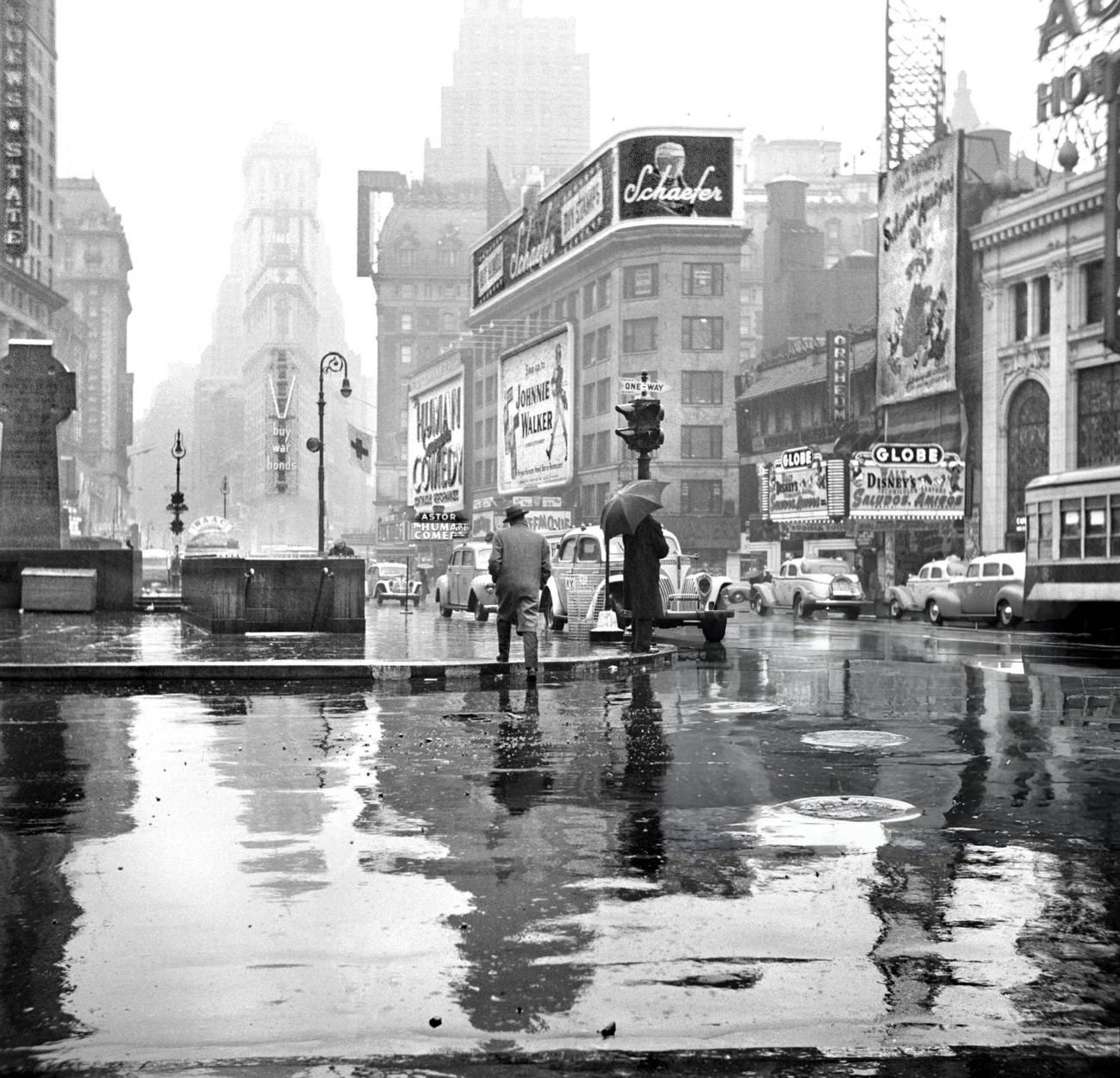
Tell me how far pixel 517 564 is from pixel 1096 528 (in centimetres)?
1582

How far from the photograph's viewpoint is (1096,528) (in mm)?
27906

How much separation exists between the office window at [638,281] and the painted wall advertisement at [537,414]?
444cm

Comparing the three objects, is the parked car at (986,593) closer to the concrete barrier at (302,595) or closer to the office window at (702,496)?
the concrete barrier at (302,595)

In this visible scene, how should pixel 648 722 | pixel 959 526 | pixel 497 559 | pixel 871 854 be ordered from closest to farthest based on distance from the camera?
pixel 871 854 → pixel 648 722 → pixel 497 559 → pixel 959 526

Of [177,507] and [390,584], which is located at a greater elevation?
[177,507]

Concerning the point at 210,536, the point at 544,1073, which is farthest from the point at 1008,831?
the point at 210,536

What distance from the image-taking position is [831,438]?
2763 inches

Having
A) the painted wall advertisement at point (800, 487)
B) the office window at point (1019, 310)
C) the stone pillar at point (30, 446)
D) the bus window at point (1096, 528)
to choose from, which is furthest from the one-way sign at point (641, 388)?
the office window at point (1019, 310)

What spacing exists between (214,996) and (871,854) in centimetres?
326

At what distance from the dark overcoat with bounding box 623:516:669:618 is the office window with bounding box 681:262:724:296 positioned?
230 feet

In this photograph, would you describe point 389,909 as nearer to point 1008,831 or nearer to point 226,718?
point 1008,831

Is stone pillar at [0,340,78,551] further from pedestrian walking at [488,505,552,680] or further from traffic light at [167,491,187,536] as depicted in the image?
traffic light at [167,491,187,536]

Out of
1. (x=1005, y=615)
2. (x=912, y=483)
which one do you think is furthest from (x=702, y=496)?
(x=1005, y=615)

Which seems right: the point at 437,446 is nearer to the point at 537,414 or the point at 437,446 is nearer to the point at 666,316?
the point at 537,414
